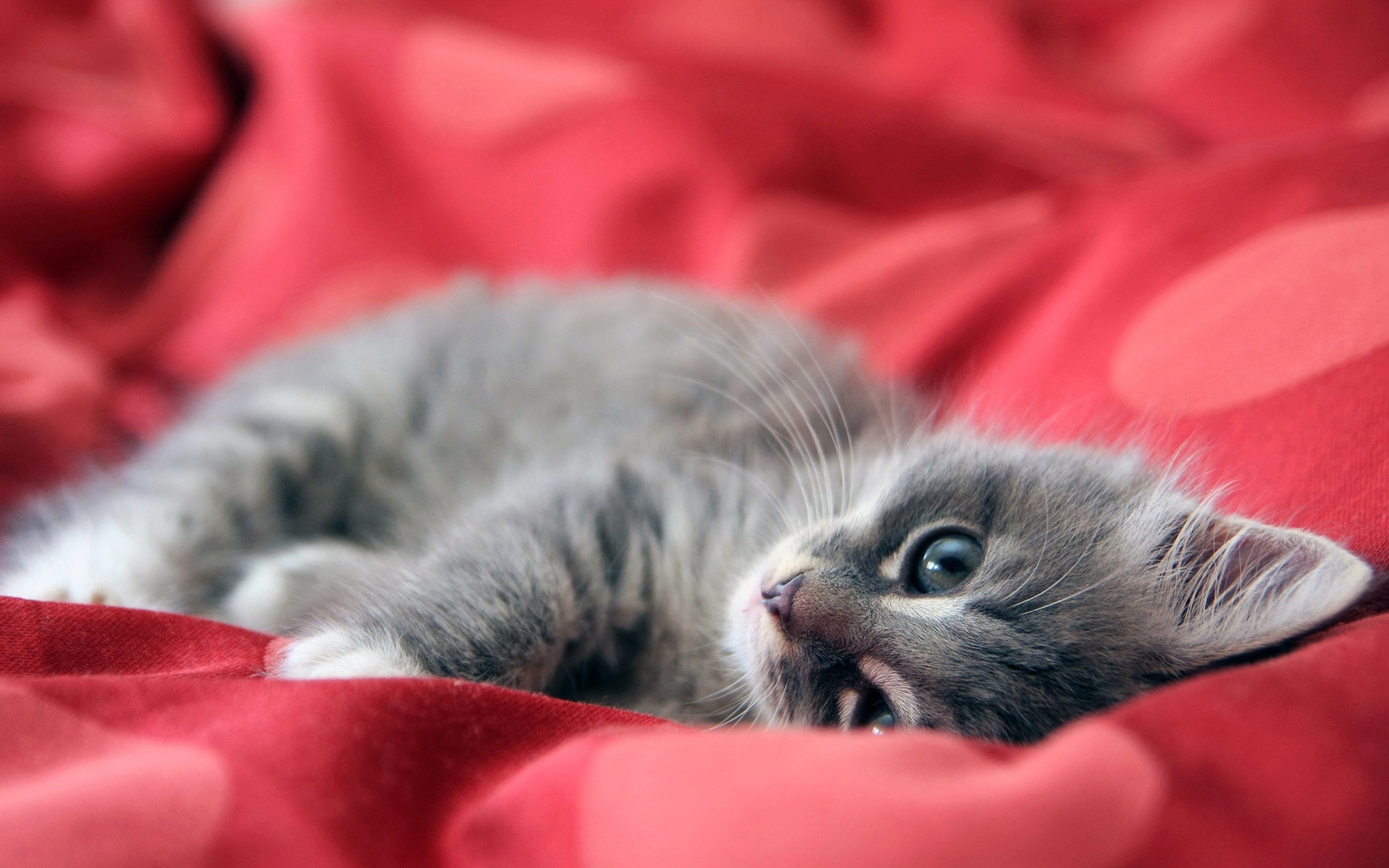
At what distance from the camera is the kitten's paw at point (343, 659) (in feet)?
3.07

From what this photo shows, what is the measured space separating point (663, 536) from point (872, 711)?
0.41 m

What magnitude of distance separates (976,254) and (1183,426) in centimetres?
62

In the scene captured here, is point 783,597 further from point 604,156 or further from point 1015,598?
point 604,156

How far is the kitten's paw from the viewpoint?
935 millimetres

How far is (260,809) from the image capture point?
2.22 ft

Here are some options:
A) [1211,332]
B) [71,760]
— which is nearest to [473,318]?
[71,760]

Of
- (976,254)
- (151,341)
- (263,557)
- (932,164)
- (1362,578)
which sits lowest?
(263,557)

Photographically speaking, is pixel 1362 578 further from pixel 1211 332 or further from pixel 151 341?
pixel 151 341

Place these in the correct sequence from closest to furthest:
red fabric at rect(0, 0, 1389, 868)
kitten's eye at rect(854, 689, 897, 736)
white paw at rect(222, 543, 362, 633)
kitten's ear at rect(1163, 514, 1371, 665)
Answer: red fabric at rect(0, 0, 1389, 868) → kitten's ear at rect(1163, 514, 1371, 665) → kitten's eye at rect(854, 689, 897, 736) → white paw at rect(222, 543, 362, 633)

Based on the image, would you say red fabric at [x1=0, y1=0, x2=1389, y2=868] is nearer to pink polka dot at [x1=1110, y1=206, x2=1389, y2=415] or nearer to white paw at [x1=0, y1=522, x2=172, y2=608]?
pink polka dot at [x1=1110, y1=206, x2=1389, y2=415]

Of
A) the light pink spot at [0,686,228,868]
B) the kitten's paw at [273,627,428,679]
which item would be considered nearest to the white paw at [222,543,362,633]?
the kitten's paw at [273,627,428,679]

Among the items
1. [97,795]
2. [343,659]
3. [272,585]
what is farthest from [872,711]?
[272,585]

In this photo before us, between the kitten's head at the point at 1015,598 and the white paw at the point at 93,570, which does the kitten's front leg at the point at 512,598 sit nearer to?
the kitten's head at the point at 1015,598

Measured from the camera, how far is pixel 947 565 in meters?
1.02
